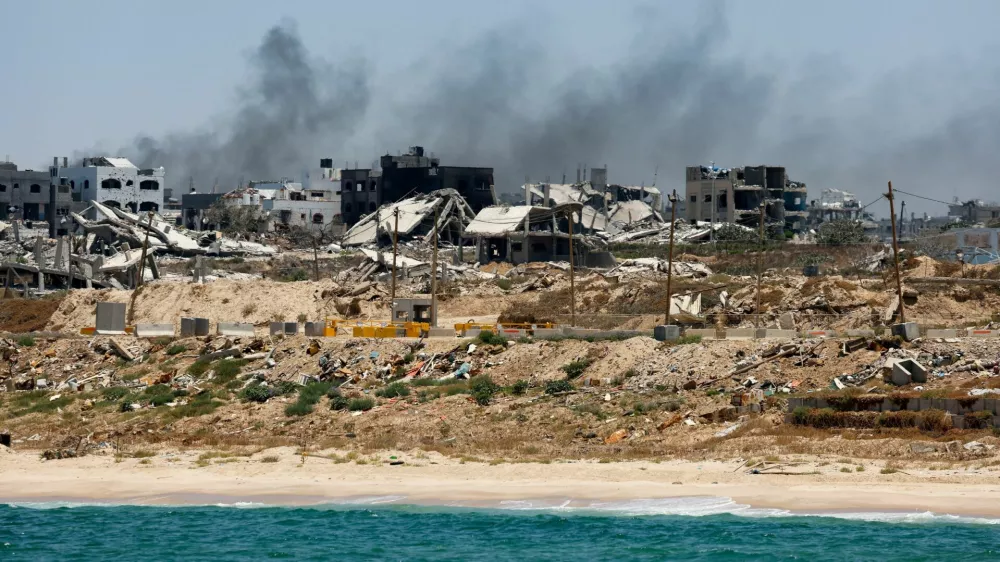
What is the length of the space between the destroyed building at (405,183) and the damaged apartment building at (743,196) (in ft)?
58.3

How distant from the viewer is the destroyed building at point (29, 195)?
433 ft

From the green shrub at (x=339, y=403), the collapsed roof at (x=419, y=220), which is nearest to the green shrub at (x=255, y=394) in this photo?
the green shrub at (x=339, y=403)

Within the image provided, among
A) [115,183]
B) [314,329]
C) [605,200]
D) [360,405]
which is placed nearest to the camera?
[360,405]

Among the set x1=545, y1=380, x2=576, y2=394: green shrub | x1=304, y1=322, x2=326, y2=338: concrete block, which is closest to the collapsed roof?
x1=304, y1=322, x2=326, y2=338: concrete block

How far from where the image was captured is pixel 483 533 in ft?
96.8

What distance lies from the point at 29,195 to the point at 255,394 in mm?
97019

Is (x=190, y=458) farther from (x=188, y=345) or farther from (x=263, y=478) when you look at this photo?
(x=188, y=345)

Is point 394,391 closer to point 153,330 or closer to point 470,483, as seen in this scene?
point 470,483

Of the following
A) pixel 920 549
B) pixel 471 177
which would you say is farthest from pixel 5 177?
pixel 920 549

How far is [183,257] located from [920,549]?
3347 inches

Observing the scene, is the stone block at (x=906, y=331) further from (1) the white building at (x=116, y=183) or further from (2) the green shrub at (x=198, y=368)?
(1) the white building at (x=116, y=183)

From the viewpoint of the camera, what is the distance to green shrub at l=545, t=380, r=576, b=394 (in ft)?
135

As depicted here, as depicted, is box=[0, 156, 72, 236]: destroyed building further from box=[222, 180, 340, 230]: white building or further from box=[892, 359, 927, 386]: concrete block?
box=[892, 359, 927, 386]: concrete block

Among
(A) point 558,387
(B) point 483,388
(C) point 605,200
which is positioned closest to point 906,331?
(A) point 558,387
